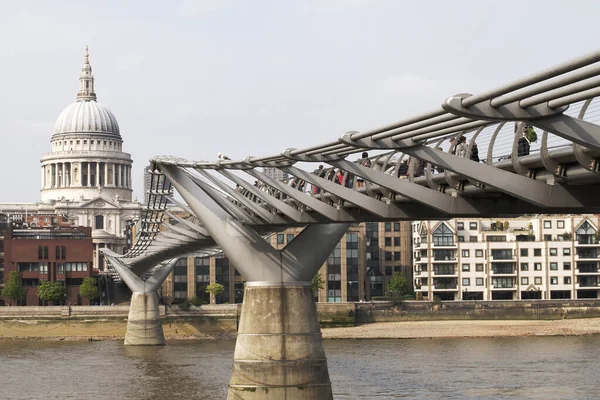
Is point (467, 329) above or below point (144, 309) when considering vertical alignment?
below

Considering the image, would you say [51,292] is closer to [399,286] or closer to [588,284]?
[399,286]

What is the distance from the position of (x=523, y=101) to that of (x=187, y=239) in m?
43.7

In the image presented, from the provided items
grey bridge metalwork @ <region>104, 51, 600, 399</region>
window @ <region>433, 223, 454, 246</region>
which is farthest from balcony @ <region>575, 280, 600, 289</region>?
grey bridge metalwork @ <region>104, 51, 600, 399</region>

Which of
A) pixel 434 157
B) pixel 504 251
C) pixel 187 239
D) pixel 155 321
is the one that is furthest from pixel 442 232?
pixel 434 157

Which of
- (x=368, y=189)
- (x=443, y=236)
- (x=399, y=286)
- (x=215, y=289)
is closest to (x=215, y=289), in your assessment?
(x=215, y=289)

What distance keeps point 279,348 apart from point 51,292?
248 feet

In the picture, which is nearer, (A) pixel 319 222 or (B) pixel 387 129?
(B) pixel 387 129

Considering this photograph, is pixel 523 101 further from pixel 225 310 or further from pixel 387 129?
pixel 225 310

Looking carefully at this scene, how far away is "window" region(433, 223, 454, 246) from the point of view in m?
116

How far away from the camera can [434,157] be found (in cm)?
2353

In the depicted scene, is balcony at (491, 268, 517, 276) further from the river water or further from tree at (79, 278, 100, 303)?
tree at (79, 278, 100, 303)

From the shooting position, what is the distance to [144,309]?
306 ft

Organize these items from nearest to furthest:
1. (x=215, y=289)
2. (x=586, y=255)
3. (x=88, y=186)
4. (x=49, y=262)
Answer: (x=586, y=255) < (x=215, y=289) < (x=49, y=262) < (x=88, y=186)

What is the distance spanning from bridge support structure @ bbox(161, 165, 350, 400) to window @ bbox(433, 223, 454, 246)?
74.5 meters
